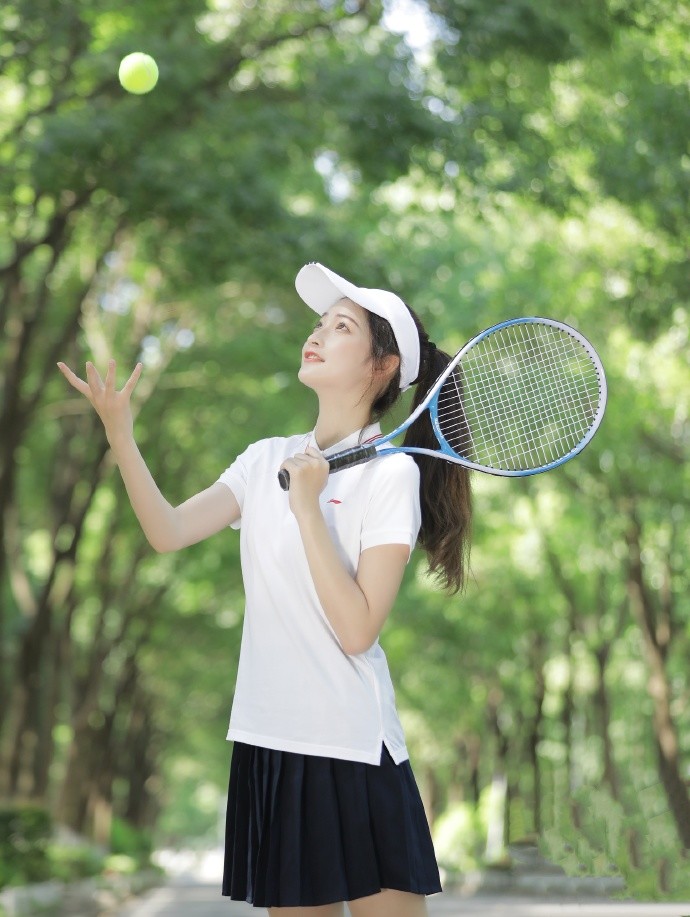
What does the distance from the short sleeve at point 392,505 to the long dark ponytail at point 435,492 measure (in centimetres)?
29

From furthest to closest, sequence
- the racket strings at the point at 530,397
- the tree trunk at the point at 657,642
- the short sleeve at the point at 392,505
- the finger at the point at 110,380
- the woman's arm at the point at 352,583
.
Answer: the tree trunk at the point at 657,642
the racket strings at the point at 530,397
the finger at the point at 110,380
the short sleeve at the point at 392,505
the woman's arm at the point at 352,583

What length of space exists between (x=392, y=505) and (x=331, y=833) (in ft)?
2.52

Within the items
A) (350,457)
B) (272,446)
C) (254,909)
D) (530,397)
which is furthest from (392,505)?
(254,909)

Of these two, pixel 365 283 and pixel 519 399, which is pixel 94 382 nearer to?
pixel 519 399

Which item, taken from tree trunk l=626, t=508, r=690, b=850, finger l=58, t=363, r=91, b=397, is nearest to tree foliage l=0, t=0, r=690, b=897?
tree trunk l=626, t=508, r=690, b=850

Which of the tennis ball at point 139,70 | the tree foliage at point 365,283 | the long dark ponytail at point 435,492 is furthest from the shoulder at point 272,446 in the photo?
the tree foliage at point 365,283

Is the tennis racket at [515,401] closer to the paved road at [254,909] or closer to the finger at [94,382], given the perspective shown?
the finger at [94,382]

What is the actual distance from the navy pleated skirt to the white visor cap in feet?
3.43

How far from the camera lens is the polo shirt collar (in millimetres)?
3639

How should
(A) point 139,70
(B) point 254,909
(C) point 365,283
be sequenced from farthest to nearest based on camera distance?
(B) point 254,909
(C) point 365,283
(A) point 139,70

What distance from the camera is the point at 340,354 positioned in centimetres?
365

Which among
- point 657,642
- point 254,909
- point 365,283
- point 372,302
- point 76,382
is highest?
point 372,302

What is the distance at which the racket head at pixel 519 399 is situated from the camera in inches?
156

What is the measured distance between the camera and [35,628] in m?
20.1
